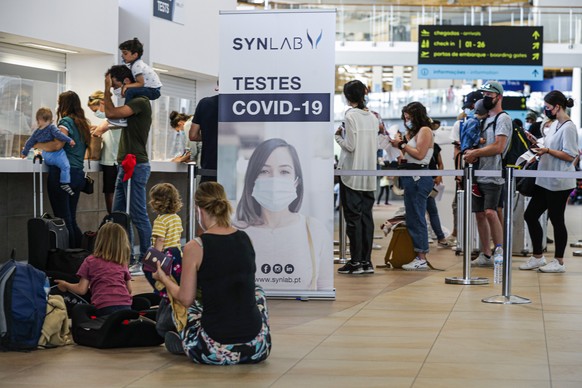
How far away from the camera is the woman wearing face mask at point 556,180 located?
9.12 metres

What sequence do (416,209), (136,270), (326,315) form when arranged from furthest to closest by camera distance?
(416,209), (136,270), (326,315)

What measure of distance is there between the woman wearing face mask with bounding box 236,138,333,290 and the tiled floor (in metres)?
0.21

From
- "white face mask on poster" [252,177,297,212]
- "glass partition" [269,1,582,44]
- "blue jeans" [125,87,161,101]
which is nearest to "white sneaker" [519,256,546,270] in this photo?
"white face mask on poster" [252,177,297,212]

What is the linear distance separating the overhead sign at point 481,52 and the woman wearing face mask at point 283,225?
49.6 feet

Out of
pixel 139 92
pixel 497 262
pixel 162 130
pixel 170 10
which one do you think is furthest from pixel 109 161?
pixel 497 262

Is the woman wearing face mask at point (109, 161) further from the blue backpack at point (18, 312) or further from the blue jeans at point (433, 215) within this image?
the blue backpack at point (18, 312)

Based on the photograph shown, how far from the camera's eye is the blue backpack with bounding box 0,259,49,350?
5242mm

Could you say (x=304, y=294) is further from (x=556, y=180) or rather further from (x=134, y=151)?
(x=556, y=180)

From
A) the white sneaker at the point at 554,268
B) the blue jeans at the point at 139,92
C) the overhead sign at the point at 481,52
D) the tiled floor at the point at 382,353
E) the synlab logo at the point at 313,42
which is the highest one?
the overhead sign at the point at 481,52

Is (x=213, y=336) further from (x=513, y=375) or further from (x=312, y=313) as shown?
(x=312, y=313)

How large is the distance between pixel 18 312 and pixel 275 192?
243 cm

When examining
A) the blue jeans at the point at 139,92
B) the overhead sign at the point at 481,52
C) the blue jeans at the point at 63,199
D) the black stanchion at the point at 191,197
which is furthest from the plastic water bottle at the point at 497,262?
the overhead sign at the point at 481,52

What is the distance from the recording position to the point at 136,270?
9.06 metres

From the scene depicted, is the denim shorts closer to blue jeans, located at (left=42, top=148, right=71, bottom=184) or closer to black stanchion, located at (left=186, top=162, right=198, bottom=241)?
black stanchion, located at (left=186, top=162, right=198, bottom=241)
